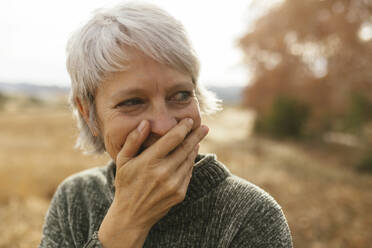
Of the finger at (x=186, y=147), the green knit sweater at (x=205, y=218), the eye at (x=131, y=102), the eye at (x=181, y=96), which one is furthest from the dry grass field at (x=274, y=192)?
the finger at (x=186, y=147)

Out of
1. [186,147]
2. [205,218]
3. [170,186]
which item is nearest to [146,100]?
[186,147]

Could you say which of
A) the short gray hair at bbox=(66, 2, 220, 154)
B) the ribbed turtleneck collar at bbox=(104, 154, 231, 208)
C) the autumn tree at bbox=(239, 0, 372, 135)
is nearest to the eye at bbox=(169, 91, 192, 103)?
the short gray hair at bbox=(66, 2, 220, 154)

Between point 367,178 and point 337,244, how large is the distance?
19.6 ft

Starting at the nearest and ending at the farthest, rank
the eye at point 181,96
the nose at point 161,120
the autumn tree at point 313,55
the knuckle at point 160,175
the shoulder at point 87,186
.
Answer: the knuckle at point 160,175
the nose at point 161,120
the eye at point 181,96
the shoulder at point 87,186
the autumn tree at point 313,55

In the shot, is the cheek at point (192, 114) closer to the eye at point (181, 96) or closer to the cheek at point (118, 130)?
the eye at point (181, 96)

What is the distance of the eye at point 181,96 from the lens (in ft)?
5.41

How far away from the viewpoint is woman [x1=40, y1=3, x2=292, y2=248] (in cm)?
146

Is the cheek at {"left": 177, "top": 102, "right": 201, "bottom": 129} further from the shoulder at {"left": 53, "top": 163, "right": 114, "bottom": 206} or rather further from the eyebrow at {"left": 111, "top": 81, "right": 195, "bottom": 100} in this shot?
→ the shoulder at {"left": 53, "top": 163, "right": 114, "bottom": 206}

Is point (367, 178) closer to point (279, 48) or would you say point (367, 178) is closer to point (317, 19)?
point (317, 19)

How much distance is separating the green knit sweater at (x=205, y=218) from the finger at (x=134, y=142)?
0.39 meters

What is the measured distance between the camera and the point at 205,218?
1.68m

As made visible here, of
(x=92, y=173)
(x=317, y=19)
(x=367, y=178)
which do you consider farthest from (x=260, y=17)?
(x=92, y=173)

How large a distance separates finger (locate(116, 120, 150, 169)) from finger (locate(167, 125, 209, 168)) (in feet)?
0.53

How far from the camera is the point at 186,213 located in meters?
1.69
